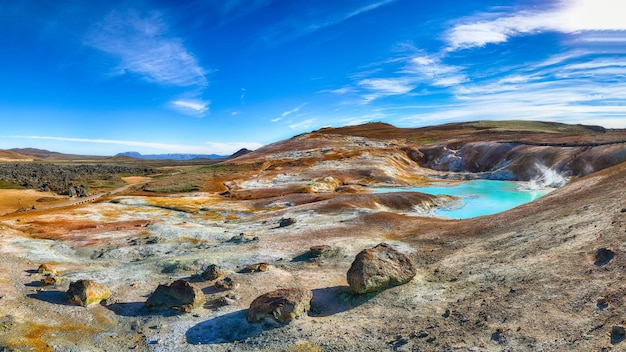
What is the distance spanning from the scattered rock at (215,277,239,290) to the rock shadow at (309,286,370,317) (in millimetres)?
6304

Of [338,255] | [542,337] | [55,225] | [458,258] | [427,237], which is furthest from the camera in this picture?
[55,225]

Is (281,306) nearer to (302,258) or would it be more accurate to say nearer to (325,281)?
(325,281)

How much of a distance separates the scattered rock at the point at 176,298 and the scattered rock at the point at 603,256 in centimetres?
2413

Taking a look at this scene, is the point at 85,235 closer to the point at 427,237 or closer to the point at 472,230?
the point at 427,237

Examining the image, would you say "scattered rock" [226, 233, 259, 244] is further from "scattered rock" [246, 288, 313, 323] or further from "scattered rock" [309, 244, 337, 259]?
"scattered rock" [246, 288, 313, 323]

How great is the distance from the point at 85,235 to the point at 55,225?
32.2ft

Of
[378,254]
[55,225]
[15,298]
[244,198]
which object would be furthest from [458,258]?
[244,198]

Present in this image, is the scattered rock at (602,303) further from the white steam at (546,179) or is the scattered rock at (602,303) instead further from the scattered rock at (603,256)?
the white steam at (546,179)

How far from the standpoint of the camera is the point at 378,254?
26.8 metres

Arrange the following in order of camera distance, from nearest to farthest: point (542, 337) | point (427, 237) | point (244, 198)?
1. point (542, 337)
2. point (427, 237)
3. point (244, 198)

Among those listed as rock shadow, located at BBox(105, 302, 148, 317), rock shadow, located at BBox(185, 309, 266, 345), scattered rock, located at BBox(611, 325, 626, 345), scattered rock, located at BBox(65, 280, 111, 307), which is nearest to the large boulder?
rock shadow, located at BBox(185, 309, 266, 345)

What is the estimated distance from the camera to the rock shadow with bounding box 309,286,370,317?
79.4ft

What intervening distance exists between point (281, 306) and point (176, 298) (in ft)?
25.9

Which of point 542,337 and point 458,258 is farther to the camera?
point 458,258
